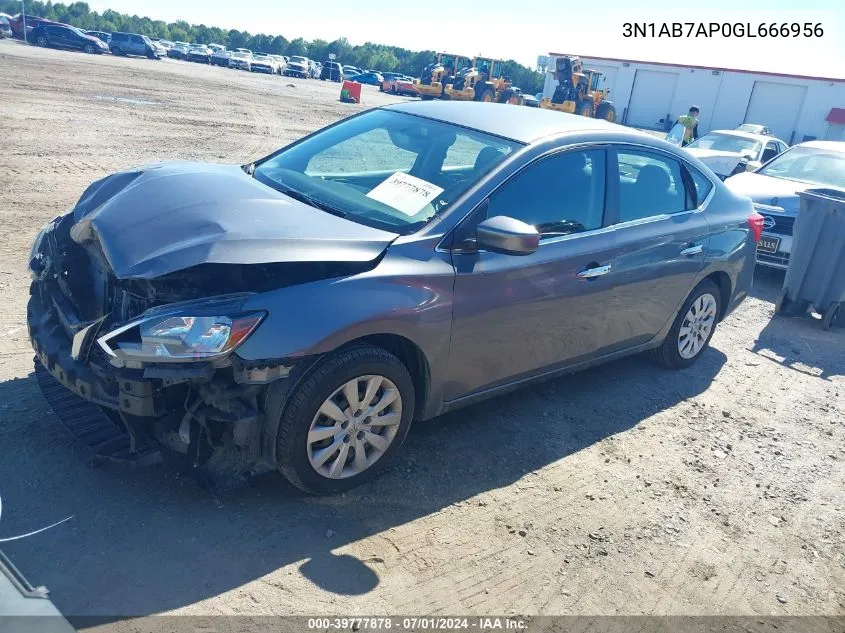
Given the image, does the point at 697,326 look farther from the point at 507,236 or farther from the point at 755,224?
the point at 507,236

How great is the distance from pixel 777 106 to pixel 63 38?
1661 inches

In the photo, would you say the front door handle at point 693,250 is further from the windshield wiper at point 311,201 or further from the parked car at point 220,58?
the parked car at point 220,58

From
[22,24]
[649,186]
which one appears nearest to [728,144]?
[649,186]

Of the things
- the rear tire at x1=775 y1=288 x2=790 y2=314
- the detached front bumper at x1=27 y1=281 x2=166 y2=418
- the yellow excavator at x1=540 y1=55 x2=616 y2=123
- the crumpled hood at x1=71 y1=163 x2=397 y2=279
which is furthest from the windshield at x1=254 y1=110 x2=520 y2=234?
the yellow excavator at x1=540 y1=55 x2=616 y2=123

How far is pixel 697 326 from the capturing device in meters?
5.60

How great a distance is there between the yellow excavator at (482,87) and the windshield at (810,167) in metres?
28.5

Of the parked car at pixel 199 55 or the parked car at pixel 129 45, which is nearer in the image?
the parked car at pixel 129 45

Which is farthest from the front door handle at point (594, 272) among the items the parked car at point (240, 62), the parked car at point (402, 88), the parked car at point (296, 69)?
the parked car at point (296, 69)

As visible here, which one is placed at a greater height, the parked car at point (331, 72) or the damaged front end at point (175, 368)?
the parked car at point (331, 72)

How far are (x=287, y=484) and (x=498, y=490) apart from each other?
1105 mm

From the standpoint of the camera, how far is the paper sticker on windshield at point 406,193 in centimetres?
377

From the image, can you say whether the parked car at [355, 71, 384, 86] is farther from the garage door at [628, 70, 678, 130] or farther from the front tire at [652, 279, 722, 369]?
the front tire at [652, 279, 722, 369]

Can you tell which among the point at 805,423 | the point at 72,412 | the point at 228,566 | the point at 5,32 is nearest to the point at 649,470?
the point at 805,423

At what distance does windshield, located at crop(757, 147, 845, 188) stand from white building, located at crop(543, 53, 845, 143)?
2766 cm
